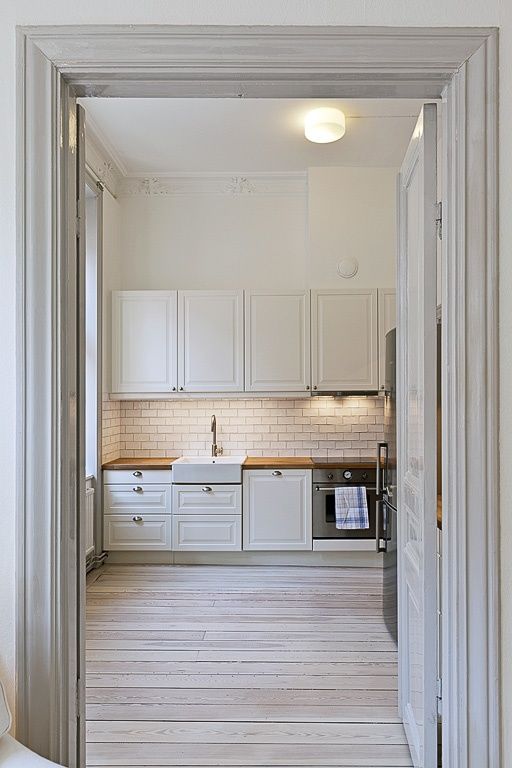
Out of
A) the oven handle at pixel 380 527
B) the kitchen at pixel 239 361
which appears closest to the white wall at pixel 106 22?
the oven handle at pixel 380 527

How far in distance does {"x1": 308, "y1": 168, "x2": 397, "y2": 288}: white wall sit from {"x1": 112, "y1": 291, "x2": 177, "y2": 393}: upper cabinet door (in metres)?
1.29

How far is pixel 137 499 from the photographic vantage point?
5.27 m

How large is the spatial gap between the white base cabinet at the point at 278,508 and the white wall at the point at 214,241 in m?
1.74

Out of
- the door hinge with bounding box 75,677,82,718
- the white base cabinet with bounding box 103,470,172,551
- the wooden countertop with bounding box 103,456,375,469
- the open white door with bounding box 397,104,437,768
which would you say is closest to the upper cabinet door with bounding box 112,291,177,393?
the wooden countertop with bounding box 103,456,375,469

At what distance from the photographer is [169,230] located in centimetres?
587

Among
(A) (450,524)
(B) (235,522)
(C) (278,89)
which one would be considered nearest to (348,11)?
(C) (278,89)

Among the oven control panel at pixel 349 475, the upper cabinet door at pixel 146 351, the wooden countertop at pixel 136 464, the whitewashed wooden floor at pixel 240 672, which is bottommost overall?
the whitewashed wooden floor at pixel 240 672

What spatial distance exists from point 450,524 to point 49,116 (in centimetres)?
155

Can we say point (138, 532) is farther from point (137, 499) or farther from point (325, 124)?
point (325, 124)

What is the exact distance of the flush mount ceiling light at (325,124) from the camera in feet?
14.3

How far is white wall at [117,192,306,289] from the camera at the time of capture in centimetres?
584

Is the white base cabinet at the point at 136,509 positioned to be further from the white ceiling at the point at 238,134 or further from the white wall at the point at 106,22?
the white wall at the point at 106,22

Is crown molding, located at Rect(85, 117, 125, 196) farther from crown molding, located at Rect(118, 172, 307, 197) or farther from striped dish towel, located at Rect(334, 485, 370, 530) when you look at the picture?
striped dish towel, located at Rect(334, 485, 370, 530)

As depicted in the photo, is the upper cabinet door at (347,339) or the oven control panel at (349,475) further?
the upper cabinet door at (347,339)
